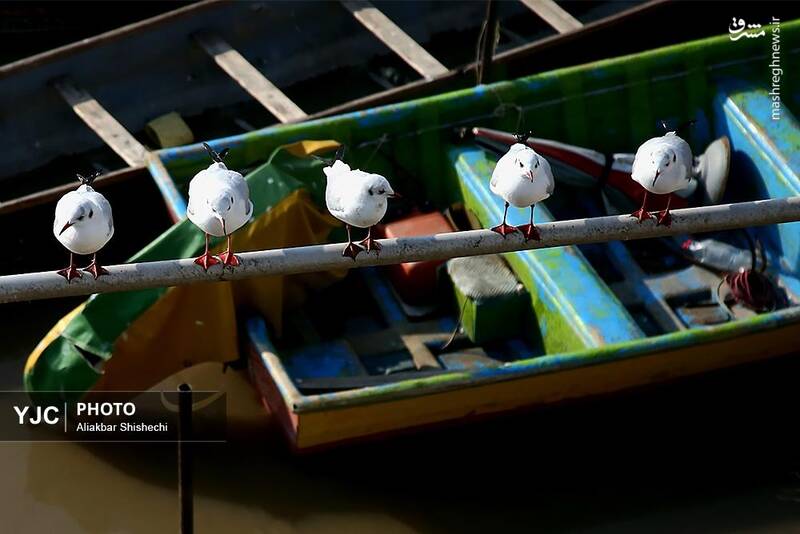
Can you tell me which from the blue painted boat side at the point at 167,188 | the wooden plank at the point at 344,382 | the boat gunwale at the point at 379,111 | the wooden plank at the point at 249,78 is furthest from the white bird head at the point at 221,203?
the wooden plank at the point at 249,78

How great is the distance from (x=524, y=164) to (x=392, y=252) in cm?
68

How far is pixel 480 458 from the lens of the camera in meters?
7.90

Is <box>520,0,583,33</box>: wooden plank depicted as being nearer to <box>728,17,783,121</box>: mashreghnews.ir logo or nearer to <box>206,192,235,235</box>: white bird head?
<box>728,17,783,121</box>: mashreghnews.ir logo

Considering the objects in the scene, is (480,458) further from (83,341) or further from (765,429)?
(83,341)

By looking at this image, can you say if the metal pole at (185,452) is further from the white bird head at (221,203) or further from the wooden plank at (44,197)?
the wooden plank at (44,197)

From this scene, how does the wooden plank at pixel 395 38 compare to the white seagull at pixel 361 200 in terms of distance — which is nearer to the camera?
the white seagull at pixel 361 200

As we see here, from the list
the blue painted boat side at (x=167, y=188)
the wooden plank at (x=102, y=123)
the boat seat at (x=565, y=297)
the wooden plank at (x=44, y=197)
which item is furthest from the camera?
the wooden plank at (x=102, y=123)

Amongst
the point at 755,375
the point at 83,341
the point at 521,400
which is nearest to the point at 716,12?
the point at 755,375

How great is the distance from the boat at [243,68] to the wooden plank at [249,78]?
1 cm

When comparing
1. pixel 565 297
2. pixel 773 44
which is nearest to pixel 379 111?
pixel 565 297

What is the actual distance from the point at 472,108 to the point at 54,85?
10.1 ft

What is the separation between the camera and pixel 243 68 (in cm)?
988

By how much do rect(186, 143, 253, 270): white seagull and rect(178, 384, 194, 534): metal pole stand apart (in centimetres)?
68

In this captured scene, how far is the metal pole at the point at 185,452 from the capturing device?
231 inches
